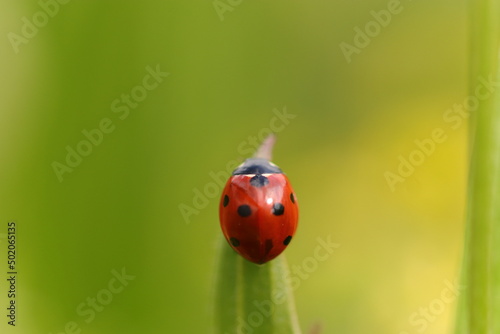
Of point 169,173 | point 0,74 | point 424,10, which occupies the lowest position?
point 169,173

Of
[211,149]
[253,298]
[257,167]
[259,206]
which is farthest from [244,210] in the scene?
[211,149]

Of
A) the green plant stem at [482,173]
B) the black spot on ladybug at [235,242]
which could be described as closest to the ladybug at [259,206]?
the black spot on ladybug at [235,242]

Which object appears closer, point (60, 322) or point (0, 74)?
point (60, 322)

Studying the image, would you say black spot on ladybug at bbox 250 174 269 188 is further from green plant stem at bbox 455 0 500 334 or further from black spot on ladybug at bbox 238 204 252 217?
green plant stem at bbox 455 0 500 334

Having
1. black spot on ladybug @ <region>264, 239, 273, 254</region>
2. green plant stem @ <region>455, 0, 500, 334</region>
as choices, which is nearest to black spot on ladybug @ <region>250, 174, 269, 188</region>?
black spot on ladybug @ <region>264, 239, 273, 254</region>

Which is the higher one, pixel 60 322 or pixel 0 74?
pixel 0 74

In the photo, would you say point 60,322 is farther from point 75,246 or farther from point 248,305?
point 248,305

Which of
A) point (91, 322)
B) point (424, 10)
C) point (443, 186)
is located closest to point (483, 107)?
point (91, 322)

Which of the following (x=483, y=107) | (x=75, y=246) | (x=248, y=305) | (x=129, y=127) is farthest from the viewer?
(x=129, y=127)
